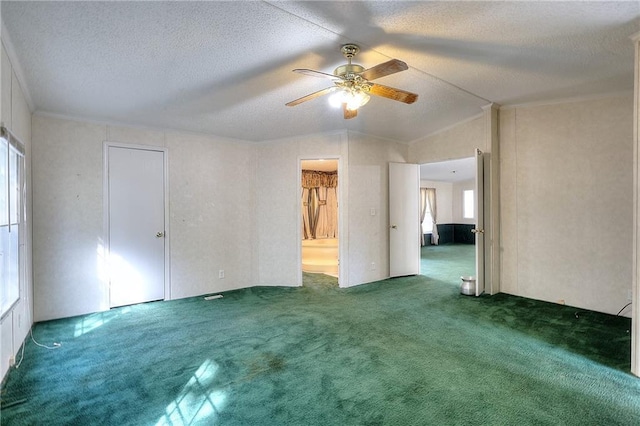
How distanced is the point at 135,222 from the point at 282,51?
9.99 ft

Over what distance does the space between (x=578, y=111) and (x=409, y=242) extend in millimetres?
2954

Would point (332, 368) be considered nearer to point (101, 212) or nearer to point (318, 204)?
point (101, 212)

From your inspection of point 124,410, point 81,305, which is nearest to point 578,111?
point 124,410

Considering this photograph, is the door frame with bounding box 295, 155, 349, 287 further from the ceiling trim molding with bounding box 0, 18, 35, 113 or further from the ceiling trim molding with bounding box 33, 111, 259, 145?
the ceiling trim molding with bounding box 0, 18, 35, 113

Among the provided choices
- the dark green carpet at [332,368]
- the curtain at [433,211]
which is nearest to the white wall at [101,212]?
the dark green carpet at [332,368]

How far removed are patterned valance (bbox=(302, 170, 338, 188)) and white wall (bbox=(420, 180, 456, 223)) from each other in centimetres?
360

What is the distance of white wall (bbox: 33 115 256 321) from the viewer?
3617 millimetres

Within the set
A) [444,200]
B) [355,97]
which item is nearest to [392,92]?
[355,97]

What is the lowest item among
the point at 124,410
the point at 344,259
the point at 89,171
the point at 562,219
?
the point at 124,410

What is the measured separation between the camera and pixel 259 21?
6.93 ft

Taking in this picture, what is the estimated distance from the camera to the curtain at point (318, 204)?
9008 mm

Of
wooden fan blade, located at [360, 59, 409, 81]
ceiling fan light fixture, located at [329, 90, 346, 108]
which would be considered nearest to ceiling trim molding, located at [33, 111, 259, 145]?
ceiling fan light fixture, located at [329, 90, 346, 108]

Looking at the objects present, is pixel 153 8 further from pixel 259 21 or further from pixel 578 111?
pixel 578 111

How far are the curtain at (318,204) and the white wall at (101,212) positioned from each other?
394 centimetres
